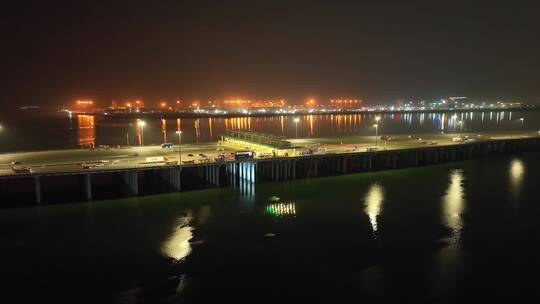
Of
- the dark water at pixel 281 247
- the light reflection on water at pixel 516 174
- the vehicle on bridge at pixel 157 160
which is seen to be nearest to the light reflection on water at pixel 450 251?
the dark water at pixel 281 247

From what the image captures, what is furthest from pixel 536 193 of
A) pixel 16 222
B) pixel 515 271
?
pixel 16 222

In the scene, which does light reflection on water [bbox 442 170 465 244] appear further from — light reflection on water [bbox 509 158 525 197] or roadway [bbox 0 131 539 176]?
roadway [bbox 0 131 539 176]

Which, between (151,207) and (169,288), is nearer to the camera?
(169,288)

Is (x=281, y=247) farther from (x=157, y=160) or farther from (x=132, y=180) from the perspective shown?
(x=157, y=160)

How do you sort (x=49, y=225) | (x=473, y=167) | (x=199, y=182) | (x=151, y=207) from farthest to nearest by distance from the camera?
(x=473, y=167) < (x=199, y=182) < (x=151, y=207) < (x=49, y=225)

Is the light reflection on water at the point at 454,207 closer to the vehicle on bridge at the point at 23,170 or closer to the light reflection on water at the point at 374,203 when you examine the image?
the light reflection on water at the point at 374,203

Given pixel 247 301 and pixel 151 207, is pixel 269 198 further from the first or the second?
pixel 247 301

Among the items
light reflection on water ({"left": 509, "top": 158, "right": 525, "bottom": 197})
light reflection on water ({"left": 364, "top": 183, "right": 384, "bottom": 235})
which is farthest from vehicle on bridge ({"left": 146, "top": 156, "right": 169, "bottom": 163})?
light reflection on water ({"left": 509, "top": 158, "right": 525, "bottom": 197})
